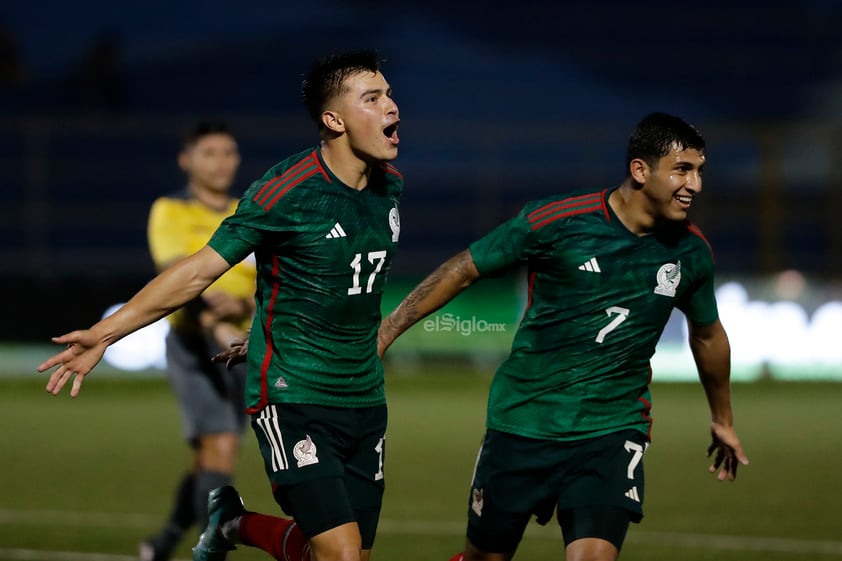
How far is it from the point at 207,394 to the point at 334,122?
273 cm

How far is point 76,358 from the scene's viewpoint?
4.63m

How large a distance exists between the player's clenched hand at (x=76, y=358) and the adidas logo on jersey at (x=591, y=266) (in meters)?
1.84

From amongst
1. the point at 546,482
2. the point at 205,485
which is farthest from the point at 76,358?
the point at 205,485

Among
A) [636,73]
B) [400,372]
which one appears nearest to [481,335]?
[400,372]

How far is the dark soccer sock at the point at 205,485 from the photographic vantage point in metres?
7.41

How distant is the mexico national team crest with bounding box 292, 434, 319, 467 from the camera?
5.17 metres

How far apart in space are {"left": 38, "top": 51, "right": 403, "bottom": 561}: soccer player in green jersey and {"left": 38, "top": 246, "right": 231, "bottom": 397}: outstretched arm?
2cm

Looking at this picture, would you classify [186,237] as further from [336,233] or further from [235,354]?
[336,233]

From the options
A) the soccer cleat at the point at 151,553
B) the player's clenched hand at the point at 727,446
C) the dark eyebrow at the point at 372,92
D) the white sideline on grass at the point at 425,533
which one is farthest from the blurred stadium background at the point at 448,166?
the dark eyebrow at the point at 372,92

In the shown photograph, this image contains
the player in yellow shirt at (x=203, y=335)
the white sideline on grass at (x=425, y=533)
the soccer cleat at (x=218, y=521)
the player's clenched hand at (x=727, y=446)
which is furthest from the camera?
the white sideline on grass at (x=425, y=533)

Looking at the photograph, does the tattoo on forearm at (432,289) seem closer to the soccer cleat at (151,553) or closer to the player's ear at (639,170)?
the player's ear at (639,170)

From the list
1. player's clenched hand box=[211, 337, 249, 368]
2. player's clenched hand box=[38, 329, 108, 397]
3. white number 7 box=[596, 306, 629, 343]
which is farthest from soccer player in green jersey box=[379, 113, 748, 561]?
player's clenched hand box=[38, 329, 108, 397]

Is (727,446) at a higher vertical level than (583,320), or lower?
lower

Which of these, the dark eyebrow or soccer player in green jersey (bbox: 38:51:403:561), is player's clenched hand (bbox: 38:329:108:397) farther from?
the dark eyebrow
